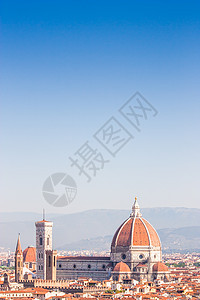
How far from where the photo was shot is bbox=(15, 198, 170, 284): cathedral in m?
71.3

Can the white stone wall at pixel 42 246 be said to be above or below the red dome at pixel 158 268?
above

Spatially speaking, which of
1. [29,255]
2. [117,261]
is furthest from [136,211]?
[29,255]

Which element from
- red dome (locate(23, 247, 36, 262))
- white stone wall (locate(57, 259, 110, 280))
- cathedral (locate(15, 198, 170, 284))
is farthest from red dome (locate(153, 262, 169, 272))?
A: red dome (locate(23, 247, 36, 262))

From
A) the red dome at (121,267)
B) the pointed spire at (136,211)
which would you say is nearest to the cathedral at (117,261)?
the red dome at (121,267)

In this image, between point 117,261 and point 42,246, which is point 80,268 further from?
point 42,246

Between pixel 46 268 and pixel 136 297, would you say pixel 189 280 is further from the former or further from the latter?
pixel 136 297

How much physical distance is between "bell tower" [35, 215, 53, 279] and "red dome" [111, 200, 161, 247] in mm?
6353

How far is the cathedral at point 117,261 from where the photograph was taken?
234 feet

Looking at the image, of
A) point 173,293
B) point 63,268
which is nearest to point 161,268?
point 63,268

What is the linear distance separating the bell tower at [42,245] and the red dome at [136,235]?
20.8ft

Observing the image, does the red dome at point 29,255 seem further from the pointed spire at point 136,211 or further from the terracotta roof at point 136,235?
the pointed spire at point 136,211

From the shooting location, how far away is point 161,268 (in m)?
72.0

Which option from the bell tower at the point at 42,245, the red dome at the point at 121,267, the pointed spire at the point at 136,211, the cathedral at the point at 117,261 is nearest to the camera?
the red dome at the point at 121,267

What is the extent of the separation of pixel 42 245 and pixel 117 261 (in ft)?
22.8
